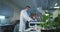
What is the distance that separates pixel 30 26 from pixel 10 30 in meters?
0.24

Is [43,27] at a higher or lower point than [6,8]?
lower

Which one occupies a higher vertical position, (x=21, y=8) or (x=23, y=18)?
(x=21, y=8)

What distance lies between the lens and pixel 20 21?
3594 millimetres

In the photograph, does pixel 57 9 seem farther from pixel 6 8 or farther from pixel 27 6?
pixel 6 8

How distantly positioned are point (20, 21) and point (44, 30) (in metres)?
0.30

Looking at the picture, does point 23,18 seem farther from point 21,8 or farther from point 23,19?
point 21,8

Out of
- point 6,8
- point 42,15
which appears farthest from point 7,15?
point 42,15

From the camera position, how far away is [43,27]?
3.59m

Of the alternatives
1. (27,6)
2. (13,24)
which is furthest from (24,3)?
(13,24)

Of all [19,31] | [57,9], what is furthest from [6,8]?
[57,9]

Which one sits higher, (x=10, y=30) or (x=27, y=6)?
(x=27, y=6)

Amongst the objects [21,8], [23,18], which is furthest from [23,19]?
[21,8]

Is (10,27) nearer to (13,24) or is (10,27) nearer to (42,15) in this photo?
(13,24)

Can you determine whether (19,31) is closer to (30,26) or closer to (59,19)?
(30,26)
